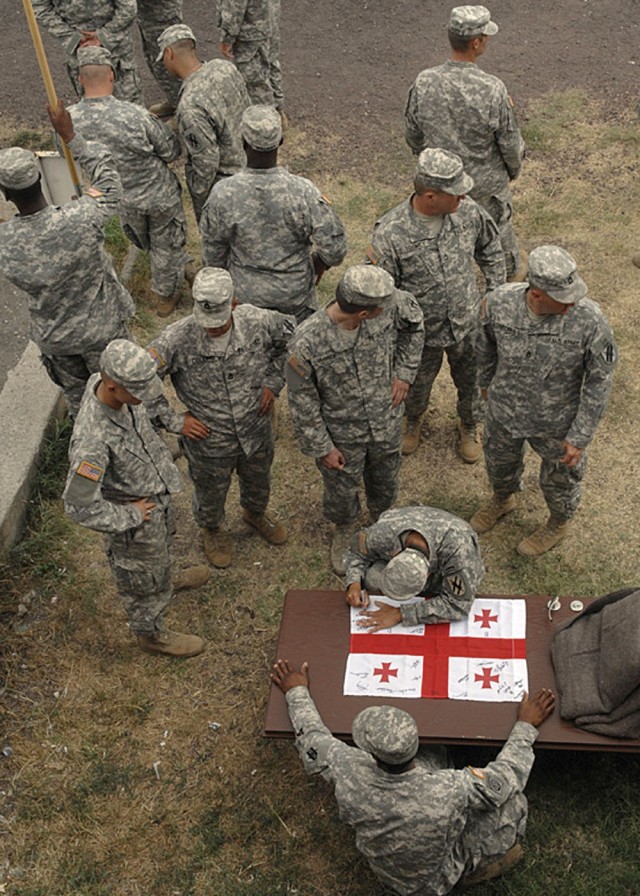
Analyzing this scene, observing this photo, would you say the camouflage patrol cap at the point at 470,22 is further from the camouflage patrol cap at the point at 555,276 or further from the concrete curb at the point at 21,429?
the concrete curb at the point at 21,429

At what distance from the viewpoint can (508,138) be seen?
6.47 meters

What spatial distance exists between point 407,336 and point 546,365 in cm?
74

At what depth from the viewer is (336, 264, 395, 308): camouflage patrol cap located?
14.9 feet

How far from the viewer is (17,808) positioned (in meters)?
4.76

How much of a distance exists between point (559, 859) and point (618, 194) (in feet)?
19.3

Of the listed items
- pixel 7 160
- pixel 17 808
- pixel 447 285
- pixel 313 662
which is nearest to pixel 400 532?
pixel 313 662

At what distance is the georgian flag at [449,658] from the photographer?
450 cm

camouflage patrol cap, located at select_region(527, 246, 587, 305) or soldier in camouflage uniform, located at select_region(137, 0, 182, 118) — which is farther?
soldier in camouflage uniform, located at select_region(137, 0, 182, 118)

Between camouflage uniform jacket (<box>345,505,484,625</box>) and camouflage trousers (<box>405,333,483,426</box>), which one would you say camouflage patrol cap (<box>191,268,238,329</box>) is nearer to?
camouflage uniform jacket (<box>345,505,484,625</box>)

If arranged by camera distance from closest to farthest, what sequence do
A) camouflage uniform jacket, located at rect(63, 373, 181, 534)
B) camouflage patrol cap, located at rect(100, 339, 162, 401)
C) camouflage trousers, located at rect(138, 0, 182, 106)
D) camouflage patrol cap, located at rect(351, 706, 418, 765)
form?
camouflage patrol cap, located at rect(351, 706, 418, 765), camouflage patrol cap, located at rect(100, 339, 162, 401), camouflage uniform jacket, located at rect(63, 373, 181, 534), camouflage trousers, located at rect(138, 0, 182, 106)

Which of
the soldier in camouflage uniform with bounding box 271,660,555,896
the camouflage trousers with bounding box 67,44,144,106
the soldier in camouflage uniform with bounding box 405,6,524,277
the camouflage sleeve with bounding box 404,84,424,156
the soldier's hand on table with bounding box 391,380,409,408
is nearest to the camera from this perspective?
the soldier in camouflage uniform with bounding box 271,660,555,896

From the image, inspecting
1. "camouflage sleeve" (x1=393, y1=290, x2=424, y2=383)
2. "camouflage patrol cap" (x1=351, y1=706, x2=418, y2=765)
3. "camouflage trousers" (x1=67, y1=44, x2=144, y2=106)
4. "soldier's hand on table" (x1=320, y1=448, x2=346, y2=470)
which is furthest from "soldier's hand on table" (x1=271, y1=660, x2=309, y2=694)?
"camouflage trousers" (x1=67, y1=44, x2=144, y2=106)

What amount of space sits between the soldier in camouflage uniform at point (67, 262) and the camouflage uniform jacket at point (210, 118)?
0.98 metres

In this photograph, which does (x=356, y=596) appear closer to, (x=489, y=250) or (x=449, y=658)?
(x=449, y=658)
